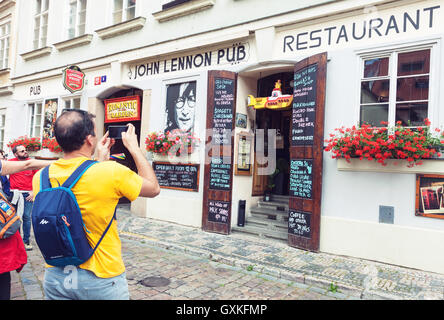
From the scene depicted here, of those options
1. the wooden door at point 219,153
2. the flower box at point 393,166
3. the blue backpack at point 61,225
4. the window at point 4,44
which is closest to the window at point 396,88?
the flower box at point 393,166

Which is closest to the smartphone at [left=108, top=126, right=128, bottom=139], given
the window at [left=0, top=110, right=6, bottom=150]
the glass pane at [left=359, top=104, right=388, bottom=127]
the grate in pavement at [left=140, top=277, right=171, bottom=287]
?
the grate in pavement at [left=140, top=277, right=171, bottom=287]

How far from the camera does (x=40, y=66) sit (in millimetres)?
12836

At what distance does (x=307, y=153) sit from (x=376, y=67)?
198cm

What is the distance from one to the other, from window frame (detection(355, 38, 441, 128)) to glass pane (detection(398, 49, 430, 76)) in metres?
0.06

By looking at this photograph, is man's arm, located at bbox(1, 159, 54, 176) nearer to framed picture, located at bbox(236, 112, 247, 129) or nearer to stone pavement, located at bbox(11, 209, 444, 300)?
stone pavement, located at bbox(11, 209, 444, 300)

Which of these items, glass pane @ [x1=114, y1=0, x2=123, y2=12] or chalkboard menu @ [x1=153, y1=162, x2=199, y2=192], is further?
glass pane @ [x1=114, y1=0, x2=123, y2=12]

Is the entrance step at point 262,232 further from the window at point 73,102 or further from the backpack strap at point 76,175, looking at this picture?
the window at point 73,102

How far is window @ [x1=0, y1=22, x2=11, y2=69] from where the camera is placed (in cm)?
1466

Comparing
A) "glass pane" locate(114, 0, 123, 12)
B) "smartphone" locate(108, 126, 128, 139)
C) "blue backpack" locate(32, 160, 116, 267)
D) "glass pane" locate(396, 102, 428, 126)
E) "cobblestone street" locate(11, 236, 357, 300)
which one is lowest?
"cobblestone street" locate(11, 236, 357, 300)

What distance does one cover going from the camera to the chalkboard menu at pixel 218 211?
7566 mm

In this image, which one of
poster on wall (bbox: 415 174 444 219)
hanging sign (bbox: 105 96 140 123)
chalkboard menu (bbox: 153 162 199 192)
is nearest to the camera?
poster on wall (bbox: 415 174 444 219)

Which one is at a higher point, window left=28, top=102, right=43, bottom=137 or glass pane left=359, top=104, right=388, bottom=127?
window left=28, top=102, right=43, bottom=137

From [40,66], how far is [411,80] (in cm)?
1270

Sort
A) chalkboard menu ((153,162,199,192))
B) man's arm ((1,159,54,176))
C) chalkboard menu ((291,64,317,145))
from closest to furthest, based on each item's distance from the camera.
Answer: man's arm ((1,159,54,176))
chalkboard menu ((291,64,317,145))
chalkboard menu ((153,162,199,192))
